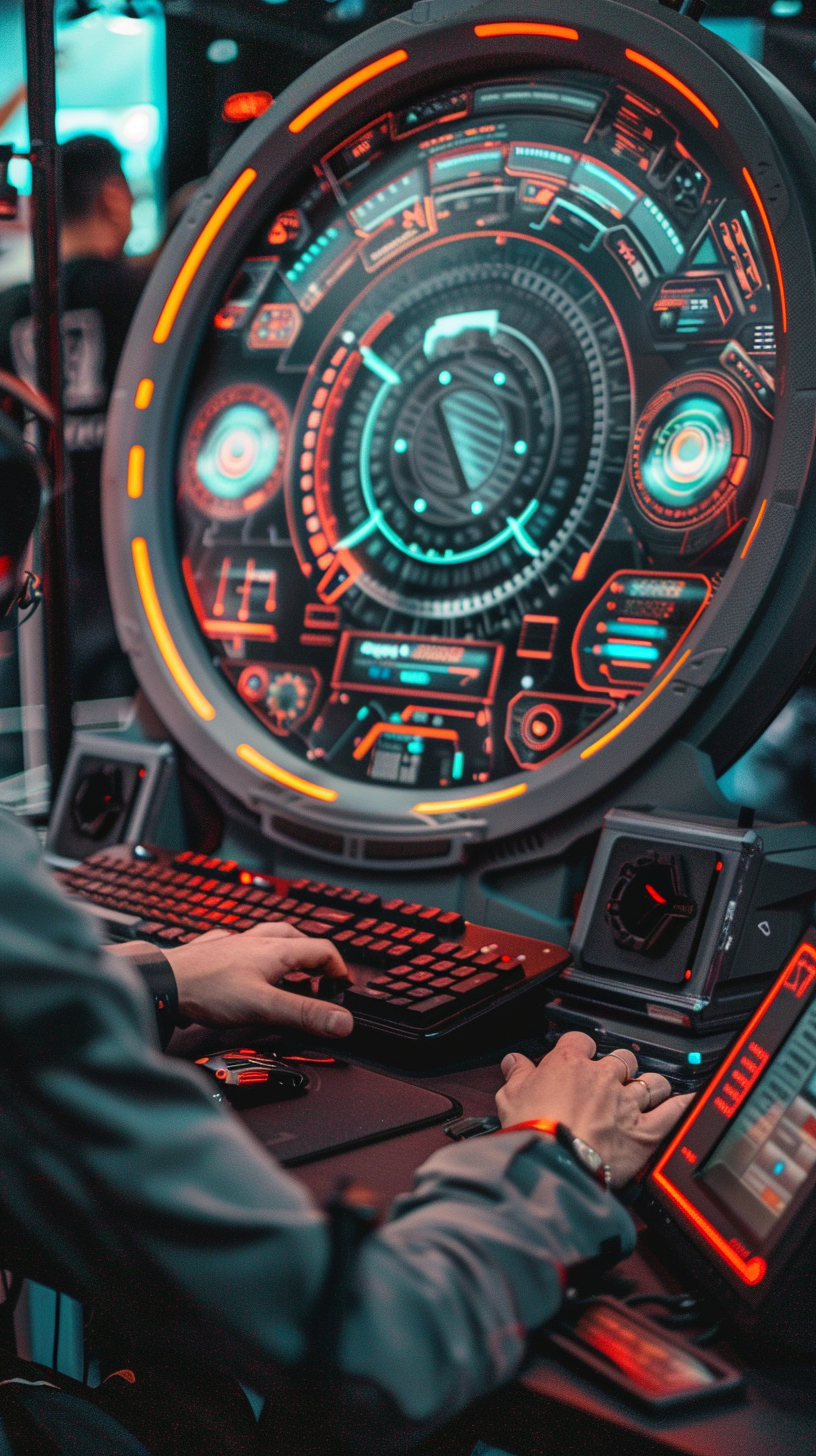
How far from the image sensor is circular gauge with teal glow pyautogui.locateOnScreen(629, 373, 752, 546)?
1.13 meters

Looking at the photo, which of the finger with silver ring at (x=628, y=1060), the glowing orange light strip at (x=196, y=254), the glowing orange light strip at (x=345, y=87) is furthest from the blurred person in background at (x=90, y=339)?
the finger with silver ring at (x=628, y=1060)

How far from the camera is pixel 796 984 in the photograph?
679 mm

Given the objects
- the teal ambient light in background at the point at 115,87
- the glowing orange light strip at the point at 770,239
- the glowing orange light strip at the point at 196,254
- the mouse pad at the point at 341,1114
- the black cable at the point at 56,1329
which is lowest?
the black cable at the point at 56,1329

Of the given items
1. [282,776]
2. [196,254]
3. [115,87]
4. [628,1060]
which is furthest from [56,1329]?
[115,87]

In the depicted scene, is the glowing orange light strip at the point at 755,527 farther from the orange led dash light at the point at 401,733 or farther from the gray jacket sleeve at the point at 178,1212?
the gray jacket sleeve at the point at 178,1212

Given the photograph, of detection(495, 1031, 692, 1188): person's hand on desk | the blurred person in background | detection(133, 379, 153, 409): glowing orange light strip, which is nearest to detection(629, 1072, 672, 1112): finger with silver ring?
detection(495, 1031, 692, 1188): person's hand on desk

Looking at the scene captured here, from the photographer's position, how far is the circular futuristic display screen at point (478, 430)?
Result: 1.17 m

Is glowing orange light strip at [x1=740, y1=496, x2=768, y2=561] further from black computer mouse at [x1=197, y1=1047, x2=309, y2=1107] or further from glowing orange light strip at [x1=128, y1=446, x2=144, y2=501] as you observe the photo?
glowing orange light strip at [x1=128, y1=446, x2=144, y2=501]

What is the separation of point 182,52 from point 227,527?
2.36 feet

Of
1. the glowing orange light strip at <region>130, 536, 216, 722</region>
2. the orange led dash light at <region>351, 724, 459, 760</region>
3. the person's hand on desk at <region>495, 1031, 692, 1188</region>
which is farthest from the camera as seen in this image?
the glowing orange light strip at <region>130, 536, 216, 722</region>

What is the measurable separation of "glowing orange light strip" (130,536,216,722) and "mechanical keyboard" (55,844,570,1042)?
0.58 feet

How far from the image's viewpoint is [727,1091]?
0.69 metres

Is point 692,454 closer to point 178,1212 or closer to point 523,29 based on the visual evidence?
point 523,29

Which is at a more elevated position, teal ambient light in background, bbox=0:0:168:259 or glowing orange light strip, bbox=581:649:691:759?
teal ambient light in background, bbox=0:0:168:259
